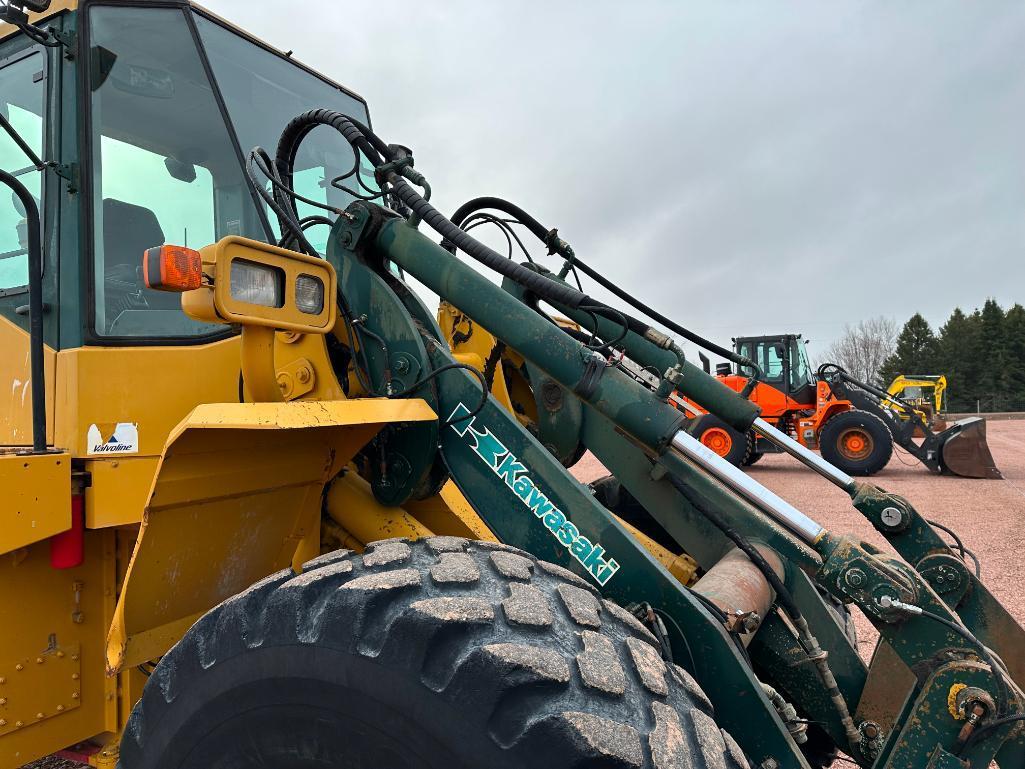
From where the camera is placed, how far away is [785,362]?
1670 centimetres

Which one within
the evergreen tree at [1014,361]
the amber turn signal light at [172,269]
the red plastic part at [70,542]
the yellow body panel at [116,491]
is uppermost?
the evergreen tree at [1014,361]

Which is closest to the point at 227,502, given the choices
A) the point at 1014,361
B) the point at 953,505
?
the point at 953,505

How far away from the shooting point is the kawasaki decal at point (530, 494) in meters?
1.89

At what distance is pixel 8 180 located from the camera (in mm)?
2086

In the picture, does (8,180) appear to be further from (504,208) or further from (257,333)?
(504,208)

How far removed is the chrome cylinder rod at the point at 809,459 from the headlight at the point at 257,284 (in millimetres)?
1777

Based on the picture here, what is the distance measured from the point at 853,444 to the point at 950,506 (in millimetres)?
4344

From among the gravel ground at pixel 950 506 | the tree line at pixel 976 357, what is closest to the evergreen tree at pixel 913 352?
the tree line at pixel 976 357

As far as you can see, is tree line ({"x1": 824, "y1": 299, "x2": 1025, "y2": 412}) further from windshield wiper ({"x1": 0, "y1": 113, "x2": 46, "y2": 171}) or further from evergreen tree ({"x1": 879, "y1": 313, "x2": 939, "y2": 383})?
windshield wiper ({"x1": 0, "y1": 113, "x2": 46, "y2": 171})

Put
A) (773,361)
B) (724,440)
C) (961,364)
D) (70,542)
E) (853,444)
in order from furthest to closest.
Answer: (961,364), (773,361), (724,440), (853,444), (70,542)

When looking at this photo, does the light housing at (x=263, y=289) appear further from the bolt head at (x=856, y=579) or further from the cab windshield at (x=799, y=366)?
the cab windshield at (x=799, y=366)

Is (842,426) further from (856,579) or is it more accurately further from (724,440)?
(856,579)

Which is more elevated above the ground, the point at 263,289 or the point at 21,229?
the point at 21,229

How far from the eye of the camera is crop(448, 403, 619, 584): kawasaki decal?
189 centimetres
